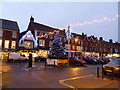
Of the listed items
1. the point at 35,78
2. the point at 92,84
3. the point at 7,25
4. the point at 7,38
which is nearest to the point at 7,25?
the point at 7,25

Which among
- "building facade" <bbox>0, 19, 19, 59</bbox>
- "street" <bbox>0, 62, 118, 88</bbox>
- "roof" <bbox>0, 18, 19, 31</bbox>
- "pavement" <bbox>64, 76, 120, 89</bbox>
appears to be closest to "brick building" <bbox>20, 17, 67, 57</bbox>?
"building facade" <bbox>0, 19, 19, 59</bbox>

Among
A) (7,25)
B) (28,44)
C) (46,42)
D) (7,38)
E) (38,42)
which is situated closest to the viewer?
(7,38)

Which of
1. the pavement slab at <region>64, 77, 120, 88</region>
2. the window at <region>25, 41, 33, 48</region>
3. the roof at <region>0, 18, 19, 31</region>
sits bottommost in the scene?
the pavement slab at <region>64, 77, 120, 88</region>

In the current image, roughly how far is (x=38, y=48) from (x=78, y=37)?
64.9 ft

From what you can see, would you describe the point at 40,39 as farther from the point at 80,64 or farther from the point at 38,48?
the point at 80,64

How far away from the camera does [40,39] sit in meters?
35.0

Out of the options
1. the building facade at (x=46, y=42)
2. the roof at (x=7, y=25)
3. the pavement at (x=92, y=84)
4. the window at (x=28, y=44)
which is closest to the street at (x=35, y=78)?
the pavement at (x=92, y=84)

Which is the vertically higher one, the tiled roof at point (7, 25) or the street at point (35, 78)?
the tiled roof at point (7, 25)

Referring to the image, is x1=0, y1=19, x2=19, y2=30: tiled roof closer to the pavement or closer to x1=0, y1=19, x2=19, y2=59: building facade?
x1=0, y1=19, x2=19, y2=59: building facade

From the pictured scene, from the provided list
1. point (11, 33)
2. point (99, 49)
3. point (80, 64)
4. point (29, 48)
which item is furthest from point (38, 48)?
point (99, 49)

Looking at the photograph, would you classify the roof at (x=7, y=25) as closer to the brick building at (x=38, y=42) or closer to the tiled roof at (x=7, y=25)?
the tiled roof at (x=7, y=25)

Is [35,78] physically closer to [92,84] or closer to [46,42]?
[92,84]

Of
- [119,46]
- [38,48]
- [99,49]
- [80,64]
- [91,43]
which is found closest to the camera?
[80,64]

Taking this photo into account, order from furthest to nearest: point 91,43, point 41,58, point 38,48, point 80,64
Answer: point 91,43 → point 38,48 → point 41,58 → point 80,64
